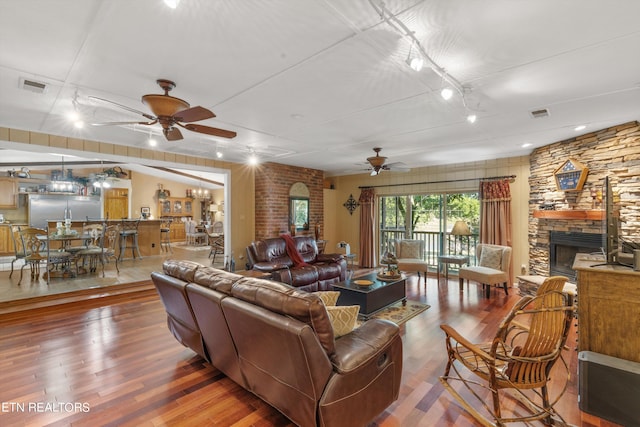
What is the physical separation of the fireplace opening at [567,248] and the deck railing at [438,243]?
4.90ft

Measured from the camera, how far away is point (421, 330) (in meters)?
3.42

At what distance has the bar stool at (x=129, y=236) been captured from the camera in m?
7.61

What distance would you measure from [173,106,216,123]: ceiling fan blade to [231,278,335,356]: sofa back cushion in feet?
5.16

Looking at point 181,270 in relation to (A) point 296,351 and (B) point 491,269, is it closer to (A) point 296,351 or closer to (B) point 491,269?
(A) point 296,351

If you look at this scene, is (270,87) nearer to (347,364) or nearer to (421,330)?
(347,364)

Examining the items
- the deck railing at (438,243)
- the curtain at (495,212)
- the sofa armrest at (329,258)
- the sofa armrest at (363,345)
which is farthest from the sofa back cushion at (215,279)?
the deck railing at (438,243)

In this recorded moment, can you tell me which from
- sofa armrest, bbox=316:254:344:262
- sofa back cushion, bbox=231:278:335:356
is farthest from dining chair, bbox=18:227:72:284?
sofa back cushion, bbox=231:278:335:356

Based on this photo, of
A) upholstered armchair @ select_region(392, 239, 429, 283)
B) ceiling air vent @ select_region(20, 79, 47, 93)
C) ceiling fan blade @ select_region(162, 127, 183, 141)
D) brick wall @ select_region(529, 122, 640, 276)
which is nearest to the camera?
ceiling air vent @ select_region(20, 79, 47, 93)

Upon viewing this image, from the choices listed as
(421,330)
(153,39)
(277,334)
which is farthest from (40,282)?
(421,330)

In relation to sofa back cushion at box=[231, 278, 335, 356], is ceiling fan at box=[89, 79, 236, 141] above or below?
above

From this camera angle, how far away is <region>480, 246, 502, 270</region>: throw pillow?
4.93 metres

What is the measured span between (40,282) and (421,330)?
20.9 feet

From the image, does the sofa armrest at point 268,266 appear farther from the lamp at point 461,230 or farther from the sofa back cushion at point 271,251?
the lamp at point 461,230

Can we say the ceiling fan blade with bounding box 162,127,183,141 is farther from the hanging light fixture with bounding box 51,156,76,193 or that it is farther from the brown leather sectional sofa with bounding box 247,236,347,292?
the hanging light fixture with bounding box 51,156,76,193
